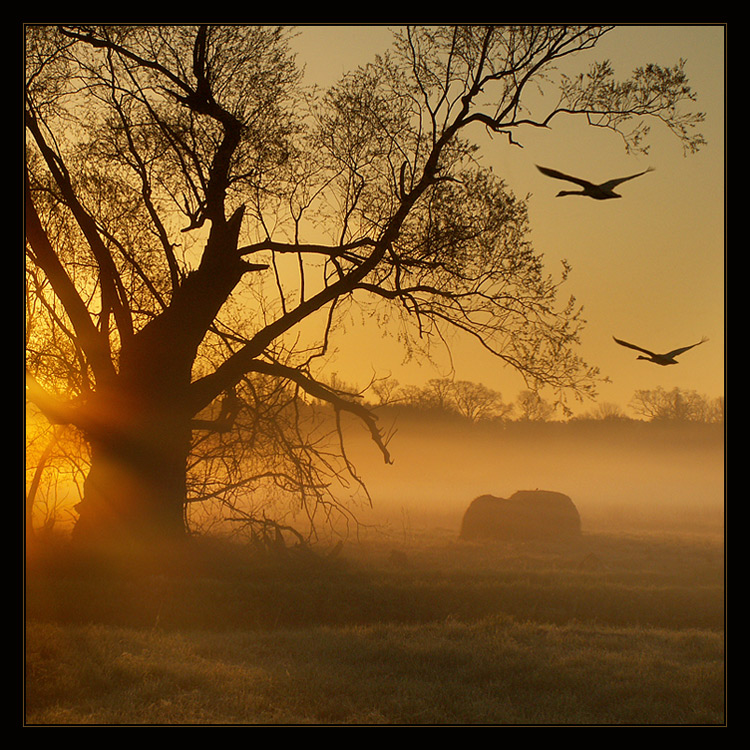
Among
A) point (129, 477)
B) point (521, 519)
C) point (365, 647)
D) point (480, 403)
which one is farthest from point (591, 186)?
point (480, 403)

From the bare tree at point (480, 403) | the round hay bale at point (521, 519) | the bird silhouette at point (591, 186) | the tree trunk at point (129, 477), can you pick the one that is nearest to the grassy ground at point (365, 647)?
the tree trunk at point (129, 477)

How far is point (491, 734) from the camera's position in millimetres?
7715

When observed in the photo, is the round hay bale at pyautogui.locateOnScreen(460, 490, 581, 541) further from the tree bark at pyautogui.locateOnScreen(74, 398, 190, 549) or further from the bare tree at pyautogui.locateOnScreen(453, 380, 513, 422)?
the bare tree at pyautogui.locateOnScreen(453, 380, 513, 422)

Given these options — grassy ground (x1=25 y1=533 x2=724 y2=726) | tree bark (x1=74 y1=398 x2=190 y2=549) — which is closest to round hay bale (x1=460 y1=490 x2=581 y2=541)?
grassy ground (x1=25 y1=533 x2=724 y2=726)

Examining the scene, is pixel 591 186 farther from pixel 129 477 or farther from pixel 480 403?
pixel 480 403

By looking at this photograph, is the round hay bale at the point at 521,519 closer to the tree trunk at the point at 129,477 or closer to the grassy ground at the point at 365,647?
the grassy ground at the point at 365,647

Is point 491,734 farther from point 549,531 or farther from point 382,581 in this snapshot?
point 549,531

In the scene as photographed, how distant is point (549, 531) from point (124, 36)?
23728 millimetres

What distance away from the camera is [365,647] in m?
11.7

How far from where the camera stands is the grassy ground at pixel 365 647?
8763mm

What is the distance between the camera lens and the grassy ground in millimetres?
8763
